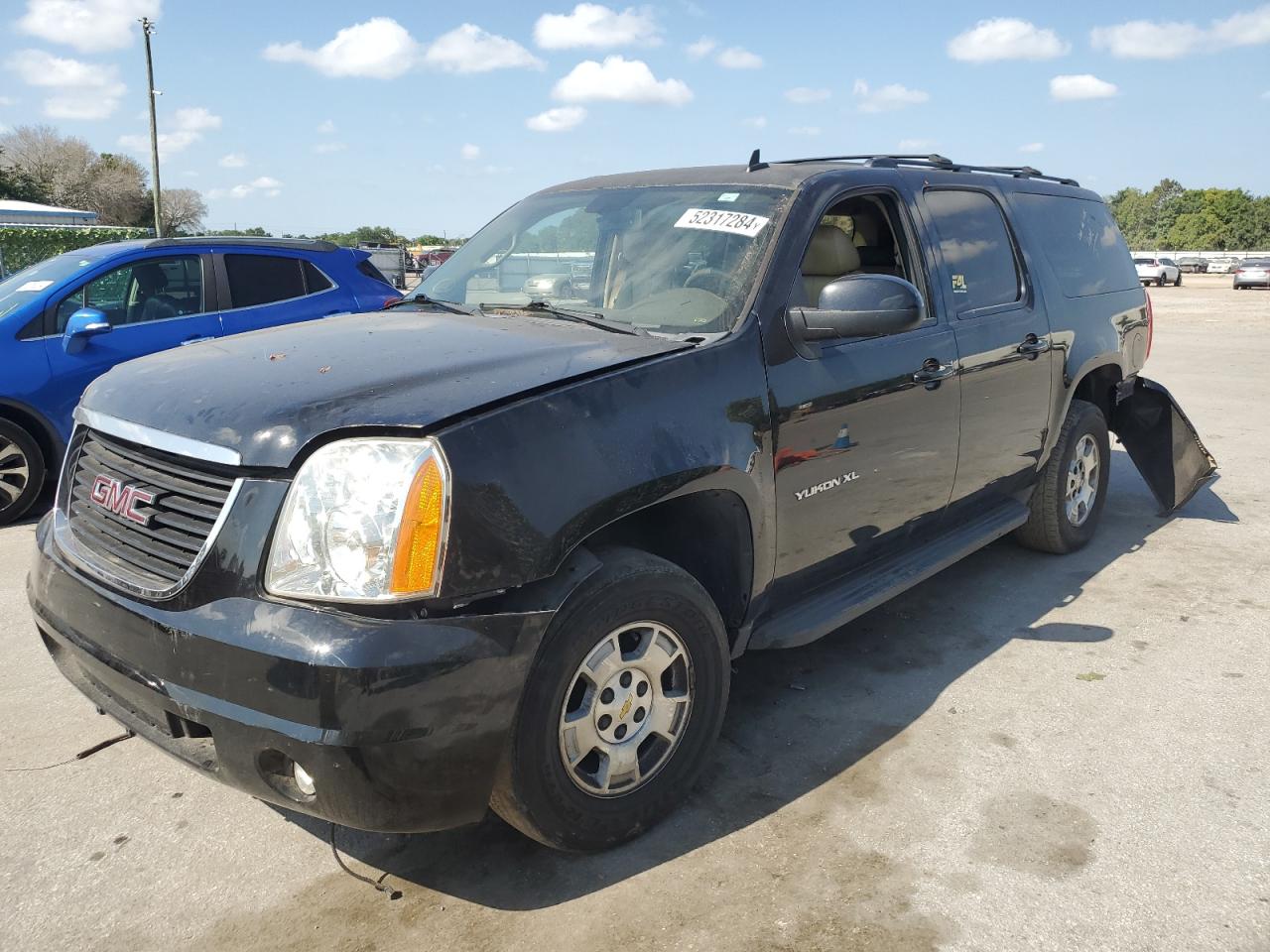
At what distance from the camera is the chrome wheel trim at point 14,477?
6180 mm

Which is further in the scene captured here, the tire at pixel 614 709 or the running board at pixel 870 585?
the running board at pixel 870 585

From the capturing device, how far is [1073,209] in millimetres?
5379

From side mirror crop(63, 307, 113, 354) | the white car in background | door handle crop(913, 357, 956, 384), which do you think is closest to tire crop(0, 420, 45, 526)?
side mirror crop(63, 307, 113, 354)

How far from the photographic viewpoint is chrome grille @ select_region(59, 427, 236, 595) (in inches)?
94.4

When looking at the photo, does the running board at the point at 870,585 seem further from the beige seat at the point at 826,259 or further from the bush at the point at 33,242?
the bush at the point at 33,242

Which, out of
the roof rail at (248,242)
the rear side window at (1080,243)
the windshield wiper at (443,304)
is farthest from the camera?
the roof rail at (248,242)

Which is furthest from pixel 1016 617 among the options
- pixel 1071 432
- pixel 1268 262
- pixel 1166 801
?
pixel 1268 262

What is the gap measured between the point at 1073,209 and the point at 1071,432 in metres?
1.25

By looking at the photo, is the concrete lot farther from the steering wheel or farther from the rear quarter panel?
the steering wheel

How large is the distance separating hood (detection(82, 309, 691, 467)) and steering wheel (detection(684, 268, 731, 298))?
14.2 inches

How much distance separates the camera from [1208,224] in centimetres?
8369

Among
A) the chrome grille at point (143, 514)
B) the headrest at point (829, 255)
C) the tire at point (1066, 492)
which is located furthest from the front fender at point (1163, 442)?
the chrome grille at point (143, 514)

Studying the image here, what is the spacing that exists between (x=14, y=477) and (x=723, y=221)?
5.07 m

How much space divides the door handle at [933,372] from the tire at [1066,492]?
1432 millimetres
